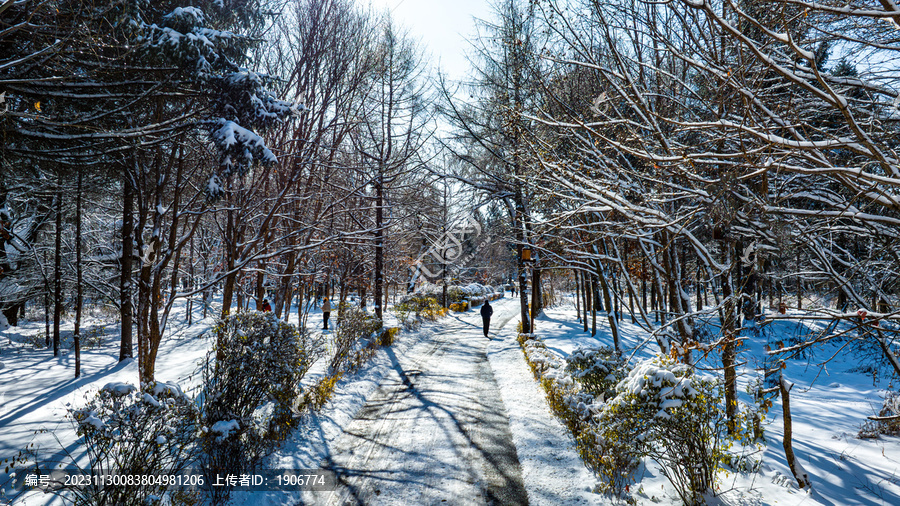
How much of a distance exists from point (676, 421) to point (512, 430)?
3242 millimetres

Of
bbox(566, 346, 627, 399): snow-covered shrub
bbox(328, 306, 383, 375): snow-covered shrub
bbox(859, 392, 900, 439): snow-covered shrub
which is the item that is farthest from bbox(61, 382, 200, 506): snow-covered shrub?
bbox(859, 392, 900, 439): snow-covered shrub

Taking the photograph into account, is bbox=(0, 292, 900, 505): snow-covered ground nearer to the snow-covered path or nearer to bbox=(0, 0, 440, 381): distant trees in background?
the snow-covered path

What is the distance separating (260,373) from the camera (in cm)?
527

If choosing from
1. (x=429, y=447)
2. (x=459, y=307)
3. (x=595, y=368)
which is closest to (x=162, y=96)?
(x=429, y=447)

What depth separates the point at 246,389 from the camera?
5.09 metres

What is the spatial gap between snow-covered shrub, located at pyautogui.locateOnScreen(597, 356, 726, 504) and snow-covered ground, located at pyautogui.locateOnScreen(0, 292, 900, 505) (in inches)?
11.8

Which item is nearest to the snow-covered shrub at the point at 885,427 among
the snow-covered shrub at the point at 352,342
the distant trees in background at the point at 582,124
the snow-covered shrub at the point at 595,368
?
the distant trees in background at the point at 582,124

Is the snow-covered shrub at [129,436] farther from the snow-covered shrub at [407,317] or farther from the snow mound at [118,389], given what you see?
the snow-covered shrub at [407,317]

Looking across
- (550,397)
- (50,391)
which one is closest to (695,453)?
(550,397)

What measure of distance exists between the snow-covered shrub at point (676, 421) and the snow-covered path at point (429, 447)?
154 cm

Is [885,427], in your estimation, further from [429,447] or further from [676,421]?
[429,447]

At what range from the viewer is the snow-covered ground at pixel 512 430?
14.7 ft

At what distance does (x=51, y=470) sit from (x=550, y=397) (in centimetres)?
678

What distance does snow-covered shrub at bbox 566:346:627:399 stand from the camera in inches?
268
